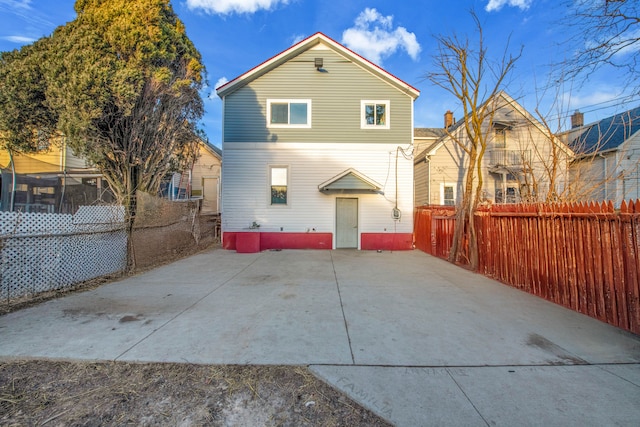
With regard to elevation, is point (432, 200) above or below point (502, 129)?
below

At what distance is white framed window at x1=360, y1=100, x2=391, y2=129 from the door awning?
2.22m

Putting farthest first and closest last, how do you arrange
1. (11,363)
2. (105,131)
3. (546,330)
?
1. (105,131)
2. (546,330)
3. (11,363)

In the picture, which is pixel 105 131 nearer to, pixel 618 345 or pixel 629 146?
pixel 618 345

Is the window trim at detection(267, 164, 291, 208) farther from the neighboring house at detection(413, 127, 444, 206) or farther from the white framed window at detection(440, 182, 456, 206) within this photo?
the white framed window at detection(440, 182, 456, 206)

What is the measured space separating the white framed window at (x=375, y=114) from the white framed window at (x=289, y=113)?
2.27 meters

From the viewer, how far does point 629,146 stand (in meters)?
13.8

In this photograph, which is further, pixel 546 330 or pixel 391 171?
pixel 391 171

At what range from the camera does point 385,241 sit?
11461mm

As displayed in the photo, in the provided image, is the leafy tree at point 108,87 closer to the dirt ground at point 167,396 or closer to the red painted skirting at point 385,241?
the dirt ground at point 167,396

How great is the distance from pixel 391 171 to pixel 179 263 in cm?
854

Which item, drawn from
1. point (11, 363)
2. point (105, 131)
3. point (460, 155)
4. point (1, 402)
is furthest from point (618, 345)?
point (460, 155)

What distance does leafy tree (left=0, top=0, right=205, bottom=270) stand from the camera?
6.59 metres

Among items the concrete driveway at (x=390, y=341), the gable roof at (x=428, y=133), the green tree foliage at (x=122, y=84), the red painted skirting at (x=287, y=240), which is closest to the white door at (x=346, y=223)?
the red painted skirting at (x=287, y=240)

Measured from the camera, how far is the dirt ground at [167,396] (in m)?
2.15
